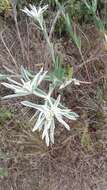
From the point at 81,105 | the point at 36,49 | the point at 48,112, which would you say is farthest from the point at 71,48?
the point at 48,112

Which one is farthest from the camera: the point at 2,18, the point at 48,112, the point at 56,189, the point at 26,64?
the point at 2,18

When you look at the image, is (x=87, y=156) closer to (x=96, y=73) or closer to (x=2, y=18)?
(x=96, y=73)

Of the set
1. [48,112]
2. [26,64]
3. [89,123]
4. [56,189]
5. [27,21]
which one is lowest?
[56,189]

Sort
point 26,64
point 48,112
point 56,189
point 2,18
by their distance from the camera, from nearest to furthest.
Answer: point 48,112, point 56,189, point 26,64, point 2,18

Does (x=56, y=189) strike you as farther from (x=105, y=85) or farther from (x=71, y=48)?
(x=71, y=48)

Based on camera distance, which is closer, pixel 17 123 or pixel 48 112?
pixel 48 112

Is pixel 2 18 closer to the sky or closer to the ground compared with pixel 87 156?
closer to the sky

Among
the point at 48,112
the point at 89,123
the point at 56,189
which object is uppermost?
the point at 48,112

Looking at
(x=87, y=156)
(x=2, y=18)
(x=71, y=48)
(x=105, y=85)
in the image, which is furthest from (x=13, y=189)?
(x=2, y=18)

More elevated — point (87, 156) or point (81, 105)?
point (81, 105)
